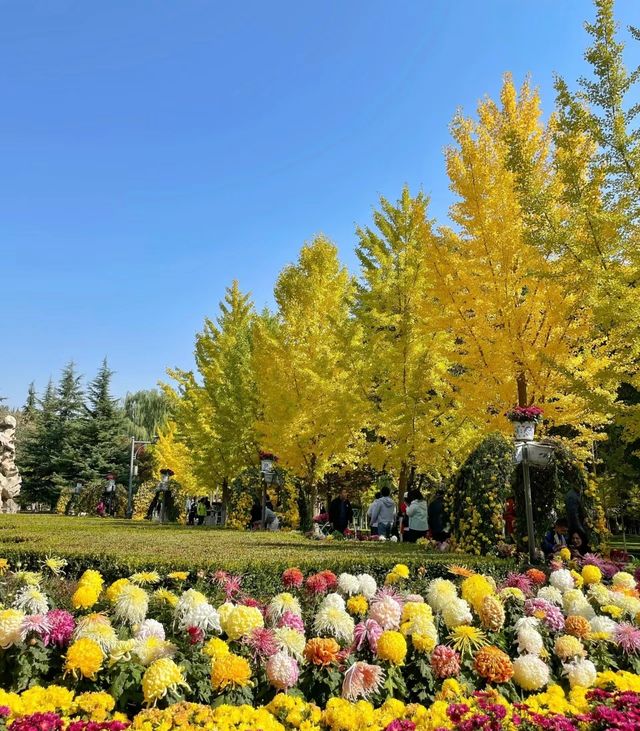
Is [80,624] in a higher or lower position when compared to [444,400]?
lower

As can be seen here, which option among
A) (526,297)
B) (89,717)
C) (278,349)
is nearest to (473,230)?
(526,297)

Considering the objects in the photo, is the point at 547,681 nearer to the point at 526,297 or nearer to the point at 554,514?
the point at 554,514

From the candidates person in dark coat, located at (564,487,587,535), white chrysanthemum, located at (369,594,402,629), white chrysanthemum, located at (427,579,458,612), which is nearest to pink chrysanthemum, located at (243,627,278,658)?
white chrysanthemum, located at (369,594,402,629)

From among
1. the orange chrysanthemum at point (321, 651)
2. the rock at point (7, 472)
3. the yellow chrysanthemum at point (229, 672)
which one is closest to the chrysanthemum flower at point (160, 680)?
the yellow chrysanthemum at point (229, 672)

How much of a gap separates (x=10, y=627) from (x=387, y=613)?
6.85 feet

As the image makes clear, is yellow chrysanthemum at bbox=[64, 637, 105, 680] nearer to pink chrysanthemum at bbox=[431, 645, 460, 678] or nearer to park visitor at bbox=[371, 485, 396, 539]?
pink chrysanthemum at bbox=[431, 645, 460, 678]

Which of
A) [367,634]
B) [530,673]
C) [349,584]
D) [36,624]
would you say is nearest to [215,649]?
[367,634]

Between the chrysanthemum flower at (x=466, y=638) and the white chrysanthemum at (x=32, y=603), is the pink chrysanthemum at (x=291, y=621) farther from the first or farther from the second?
the white chrysanthemum at (x=32, y=603)

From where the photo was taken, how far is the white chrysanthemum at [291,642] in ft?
10.8

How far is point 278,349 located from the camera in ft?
50.6

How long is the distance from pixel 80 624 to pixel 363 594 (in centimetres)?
195

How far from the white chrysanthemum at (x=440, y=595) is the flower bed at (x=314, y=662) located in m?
0.01

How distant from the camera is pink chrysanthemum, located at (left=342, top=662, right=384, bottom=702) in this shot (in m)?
3.13

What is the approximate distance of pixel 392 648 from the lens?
3.31 meters
